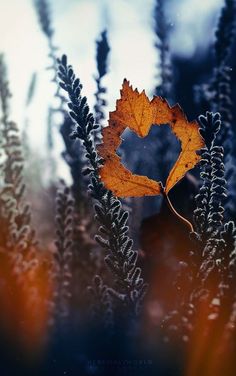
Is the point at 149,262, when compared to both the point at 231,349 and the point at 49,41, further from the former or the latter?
the point at 49,41

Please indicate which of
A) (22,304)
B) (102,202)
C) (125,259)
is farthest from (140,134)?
(22,304)

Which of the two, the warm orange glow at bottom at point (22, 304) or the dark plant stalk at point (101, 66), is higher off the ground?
the dark plant stalk at point (101, 66)

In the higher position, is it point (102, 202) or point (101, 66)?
point (101, 66)

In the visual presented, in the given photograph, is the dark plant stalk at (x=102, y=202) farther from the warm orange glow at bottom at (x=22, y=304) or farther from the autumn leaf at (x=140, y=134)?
the warm orange glow at bottom at (x=22, y=304)

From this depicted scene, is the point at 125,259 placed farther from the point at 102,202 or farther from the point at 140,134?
the point at 140,134

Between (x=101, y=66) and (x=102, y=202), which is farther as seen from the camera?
(x=101, y=66)

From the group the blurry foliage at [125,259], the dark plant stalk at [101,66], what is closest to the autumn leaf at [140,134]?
the blurry foliage at [125,259]

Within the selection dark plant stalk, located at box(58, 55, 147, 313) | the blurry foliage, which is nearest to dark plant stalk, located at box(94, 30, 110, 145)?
the blurry foliage

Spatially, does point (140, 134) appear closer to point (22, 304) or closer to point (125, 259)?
point (125, 259)

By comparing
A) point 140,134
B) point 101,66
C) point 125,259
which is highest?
point 101,66
